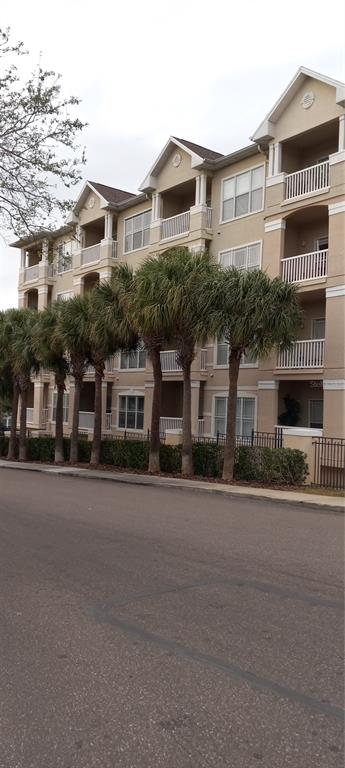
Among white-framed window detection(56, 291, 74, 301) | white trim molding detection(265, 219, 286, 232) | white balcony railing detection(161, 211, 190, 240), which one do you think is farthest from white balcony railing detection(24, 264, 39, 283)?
white trim molding detection(265, 219, 286, 232)

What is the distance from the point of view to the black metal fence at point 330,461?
1822 centimetres

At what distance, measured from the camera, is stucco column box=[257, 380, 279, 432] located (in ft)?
76.4

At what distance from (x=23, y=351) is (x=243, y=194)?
11553 millimetres

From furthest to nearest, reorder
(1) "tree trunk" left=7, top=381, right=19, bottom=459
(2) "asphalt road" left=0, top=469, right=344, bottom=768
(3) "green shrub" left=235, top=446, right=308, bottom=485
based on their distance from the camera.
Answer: (1) "tree trunk" left=7, top=381, right=19, bottom=459, (3) "green shrub" left=235, top=446, right=308, bottom=485, (2) "asphalt road" left=0, top=469, right=344, bottom=768

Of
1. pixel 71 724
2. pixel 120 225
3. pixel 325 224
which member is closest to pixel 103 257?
pixel 120 225

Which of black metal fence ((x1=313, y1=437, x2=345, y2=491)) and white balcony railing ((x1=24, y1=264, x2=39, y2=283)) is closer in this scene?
black metal fence ((x1=313, y1=437, x2=345, y2=491))

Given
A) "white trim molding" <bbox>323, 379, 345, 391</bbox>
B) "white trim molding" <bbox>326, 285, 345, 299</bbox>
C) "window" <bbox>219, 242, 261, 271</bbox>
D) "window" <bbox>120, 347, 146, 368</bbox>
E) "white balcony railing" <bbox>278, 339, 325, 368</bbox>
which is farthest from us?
"window" <bbox>120, 347, 146, 368</bbox>

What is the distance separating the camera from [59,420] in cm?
2772

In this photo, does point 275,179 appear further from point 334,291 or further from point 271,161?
point 334,291

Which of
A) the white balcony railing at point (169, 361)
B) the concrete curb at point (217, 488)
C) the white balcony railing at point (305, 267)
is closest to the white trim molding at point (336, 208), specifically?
the white balcony railing at point (305, 267)

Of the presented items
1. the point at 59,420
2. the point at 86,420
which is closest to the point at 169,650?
the point at 59,420

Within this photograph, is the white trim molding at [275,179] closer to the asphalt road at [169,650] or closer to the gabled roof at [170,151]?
the gabled roof at [170,151]

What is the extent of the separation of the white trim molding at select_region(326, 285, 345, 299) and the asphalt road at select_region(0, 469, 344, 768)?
12.9 metres

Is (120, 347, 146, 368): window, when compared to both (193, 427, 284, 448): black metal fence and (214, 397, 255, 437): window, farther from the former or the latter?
(193, 427, 284, 448): black metal fence
